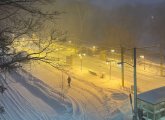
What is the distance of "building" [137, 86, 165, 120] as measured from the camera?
811 inches

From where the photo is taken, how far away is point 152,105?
2055 cm

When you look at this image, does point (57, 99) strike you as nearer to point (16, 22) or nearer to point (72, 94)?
point (72, 94)

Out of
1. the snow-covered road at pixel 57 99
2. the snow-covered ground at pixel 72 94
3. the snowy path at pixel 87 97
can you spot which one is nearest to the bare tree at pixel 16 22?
the snow-covered road at pixel 57 99

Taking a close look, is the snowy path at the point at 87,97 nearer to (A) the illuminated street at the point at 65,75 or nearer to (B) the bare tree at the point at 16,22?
(A) the illuminated street at the point at 65,75

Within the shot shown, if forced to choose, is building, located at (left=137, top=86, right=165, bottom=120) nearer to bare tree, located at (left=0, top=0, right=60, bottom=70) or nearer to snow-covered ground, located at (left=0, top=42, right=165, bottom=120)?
snow-covered ground, located at (left=0, top=42, right=165, bottom=120)

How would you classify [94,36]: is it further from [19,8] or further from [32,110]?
[19,8]

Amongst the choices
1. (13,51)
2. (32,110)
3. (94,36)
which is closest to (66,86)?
(32,110)

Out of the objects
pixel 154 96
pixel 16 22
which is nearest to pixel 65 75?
pixel 154 96

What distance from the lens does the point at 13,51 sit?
309 inches

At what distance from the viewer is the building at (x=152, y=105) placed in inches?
811

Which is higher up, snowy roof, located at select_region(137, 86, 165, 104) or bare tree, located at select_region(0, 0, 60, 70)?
bare tree, located at select_region(0, 0, 60, 70)

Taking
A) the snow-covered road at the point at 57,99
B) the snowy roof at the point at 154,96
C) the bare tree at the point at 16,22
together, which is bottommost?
the snow-covered road at the point at 57,99

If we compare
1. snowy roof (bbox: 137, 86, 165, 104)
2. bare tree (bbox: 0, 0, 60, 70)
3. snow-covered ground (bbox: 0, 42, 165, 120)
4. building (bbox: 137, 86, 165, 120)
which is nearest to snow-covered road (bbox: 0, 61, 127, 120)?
snow-covered ground (bbox: 0, 42, 165, 120)

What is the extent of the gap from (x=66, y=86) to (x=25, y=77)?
6.94 m
